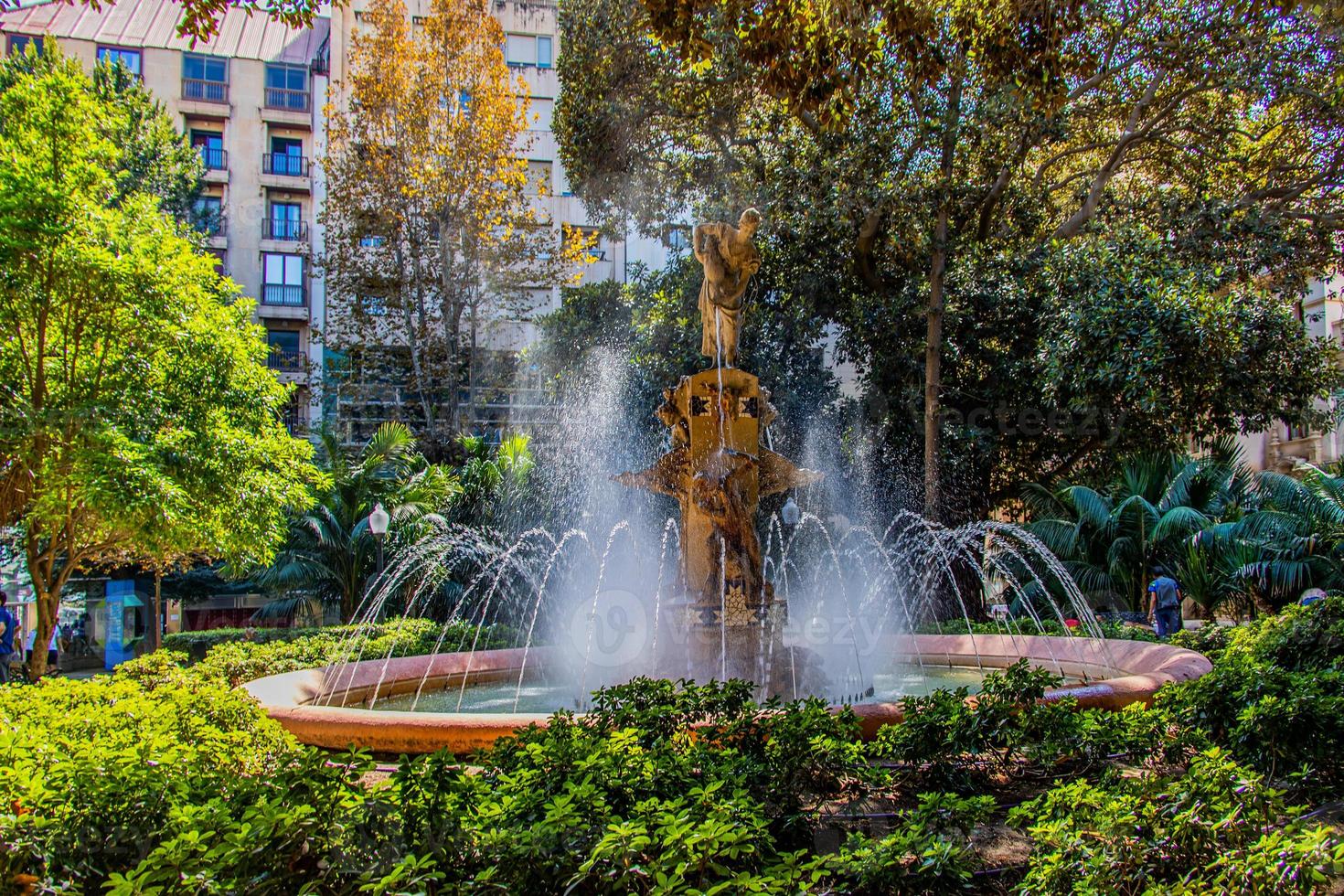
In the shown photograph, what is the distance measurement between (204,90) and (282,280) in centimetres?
759

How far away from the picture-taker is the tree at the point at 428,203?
24000 mm

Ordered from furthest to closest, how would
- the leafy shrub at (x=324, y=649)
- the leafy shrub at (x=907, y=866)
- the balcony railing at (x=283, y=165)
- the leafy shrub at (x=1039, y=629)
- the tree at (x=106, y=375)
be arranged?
the balcony railing at (x=283, y=165) → the leafy shrub at (x=1039, y=629) → the tree at (x=106, y=375) → the leafy shrub at (x=324, y=649) → the leafy shrub at (x=907, y=866)

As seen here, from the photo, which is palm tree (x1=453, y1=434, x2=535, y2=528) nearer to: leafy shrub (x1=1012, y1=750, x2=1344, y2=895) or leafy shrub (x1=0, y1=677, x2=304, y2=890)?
leafy shrub (x1=0, y1=677, x2=304, y2=890)

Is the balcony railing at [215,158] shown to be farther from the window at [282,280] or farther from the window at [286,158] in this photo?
the window at [282,280]

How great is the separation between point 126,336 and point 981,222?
49.3 feet

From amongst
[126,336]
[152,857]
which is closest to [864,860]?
[152,857]

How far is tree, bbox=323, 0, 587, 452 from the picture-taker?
78.7 feet

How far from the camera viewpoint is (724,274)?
9047 millimetres

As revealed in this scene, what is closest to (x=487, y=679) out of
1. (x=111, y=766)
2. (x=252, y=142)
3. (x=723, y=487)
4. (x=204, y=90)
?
(x=723, y=487)

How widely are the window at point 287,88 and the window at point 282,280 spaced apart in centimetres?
556

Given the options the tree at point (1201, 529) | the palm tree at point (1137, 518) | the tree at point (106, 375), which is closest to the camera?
the tree at point (106, 375)

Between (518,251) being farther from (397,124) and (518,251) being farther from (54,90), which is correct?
(54,90)

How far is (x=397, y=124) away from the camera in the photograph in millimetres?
24031

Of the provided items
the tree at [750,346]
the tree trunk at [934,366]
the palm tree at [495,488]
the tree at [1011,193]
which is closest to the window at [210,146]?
the tree at [1011,193]
